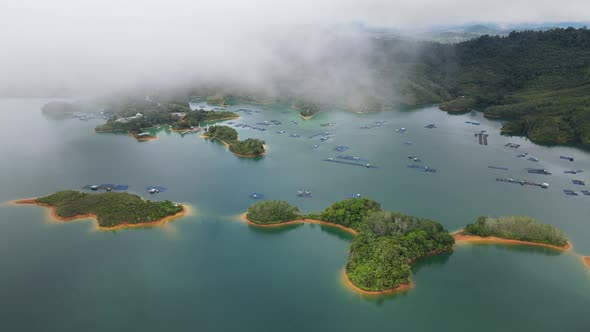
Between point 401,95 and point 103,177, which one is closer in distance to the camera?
point 103,177

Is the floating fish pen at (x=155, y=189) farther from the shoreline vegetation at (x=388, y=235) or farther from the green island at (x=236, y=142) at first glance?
the green island at (x=236, y=142)

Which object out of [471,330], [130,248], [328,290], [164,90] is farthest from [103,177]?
[164,90]

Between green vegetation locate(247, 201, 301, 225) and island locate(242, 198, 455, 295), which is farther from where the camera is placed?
green vegetation locate(247, 201, 301, 225)

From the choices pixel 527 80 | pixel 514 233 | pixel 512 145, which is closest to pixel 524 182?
pixel 514 233

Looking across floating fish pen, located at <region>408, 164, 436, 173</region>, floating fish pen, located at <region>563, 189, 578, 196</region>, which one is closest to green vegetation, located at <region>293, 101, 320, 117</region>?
floating fish pen, located at <region>408, 164, 436, 173</region>

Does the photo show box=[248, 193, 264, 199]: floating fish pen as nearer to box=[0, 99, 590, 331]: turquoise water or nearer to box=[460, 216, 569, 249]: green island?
box=[0, 99, 590, 331]: turquoise water

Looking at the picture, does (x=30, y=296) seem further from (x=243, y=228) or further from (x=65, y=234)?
(x=243, y=228)
